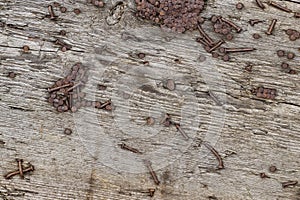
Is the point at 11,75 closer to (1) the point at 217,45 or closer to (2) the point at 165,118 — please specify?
(2) the point at 165,118

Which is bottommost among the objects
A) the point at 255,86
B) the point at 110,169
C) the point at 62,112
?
the point at 110,169

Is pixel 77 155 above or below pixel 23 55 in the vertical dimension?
below

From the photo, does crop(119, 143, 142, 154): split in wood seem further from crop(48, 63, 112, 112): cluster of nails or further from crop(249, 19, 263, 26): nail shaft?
crop(249, 19, 263, 26): nail shaft

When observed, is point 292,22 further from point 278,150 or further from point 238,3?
point 278,150

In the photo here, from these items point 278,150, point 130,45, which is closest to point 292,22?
point 278,150

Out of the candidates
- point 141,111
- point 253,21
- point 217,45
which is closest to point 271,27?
point 253,21

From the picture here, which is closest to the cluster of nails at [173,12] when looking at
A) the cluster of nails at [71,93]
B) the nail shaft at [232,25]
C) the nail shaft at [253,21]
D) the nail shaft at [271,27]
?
the nail shaft at [232,25]

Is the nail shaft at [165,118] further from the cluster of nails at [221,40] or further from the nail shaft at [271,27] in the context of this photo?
the nail shaft at [271,27]
